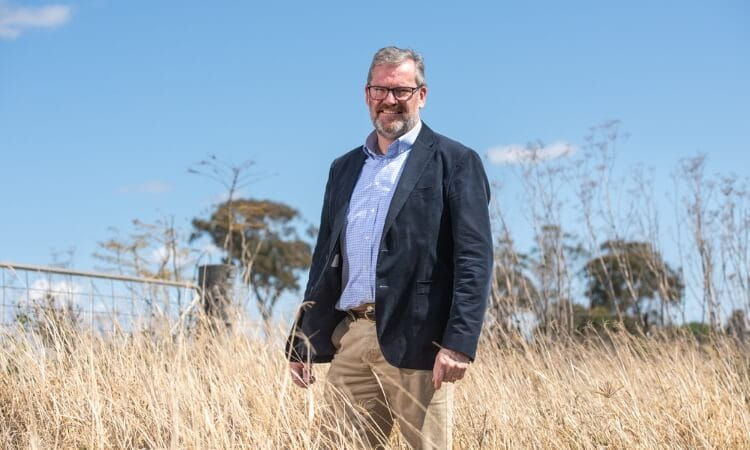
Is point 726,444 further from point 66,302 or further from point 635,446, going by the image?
point 66,302

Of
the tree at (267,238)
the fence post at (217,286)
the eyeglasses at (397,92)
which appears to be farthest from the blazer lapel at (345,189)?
the tree at (267,238)

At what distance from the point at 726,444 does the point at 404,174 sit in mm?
2083

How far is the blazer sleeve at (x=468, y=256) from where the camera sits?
2.60 metres

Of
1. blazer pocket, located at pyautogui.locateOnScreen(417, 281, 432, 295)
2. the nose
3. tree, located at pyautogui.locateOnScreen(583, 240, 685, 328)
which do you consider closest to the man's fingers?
blazer pocket, located at pyautogui.locateOnScreen(417, 281, 432, 295)

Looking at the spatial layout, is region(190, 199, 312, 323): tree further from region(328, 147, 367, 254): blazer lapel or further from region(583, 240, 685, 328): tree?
region(328, 147, 367, 254): blazer lapel

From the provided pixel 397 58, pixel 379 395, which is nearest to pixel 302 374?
pixel 379 395

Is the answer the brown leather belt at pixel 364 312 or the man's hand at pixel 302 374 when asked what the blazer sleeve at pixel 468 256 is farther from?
the man's hand at pixel 302 374

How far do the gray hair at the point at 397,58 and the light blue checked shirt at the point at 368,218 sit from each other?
0.54 ft

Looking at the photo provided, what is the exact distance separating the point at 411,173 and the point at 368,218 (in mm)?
200

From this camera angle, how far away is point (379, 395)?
9.43 feet

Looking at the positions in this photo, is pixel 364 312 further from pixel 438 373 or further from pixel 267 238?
pixel 267 238

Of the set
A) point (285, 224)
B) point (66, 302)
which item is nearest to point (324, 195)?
point (66, 302)

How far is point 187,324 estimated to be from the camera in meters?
6.59

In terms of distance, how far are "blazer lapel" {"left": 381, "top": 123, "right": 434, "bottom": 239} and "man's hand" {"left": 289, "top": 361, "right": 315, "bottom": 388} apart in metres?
0.57
